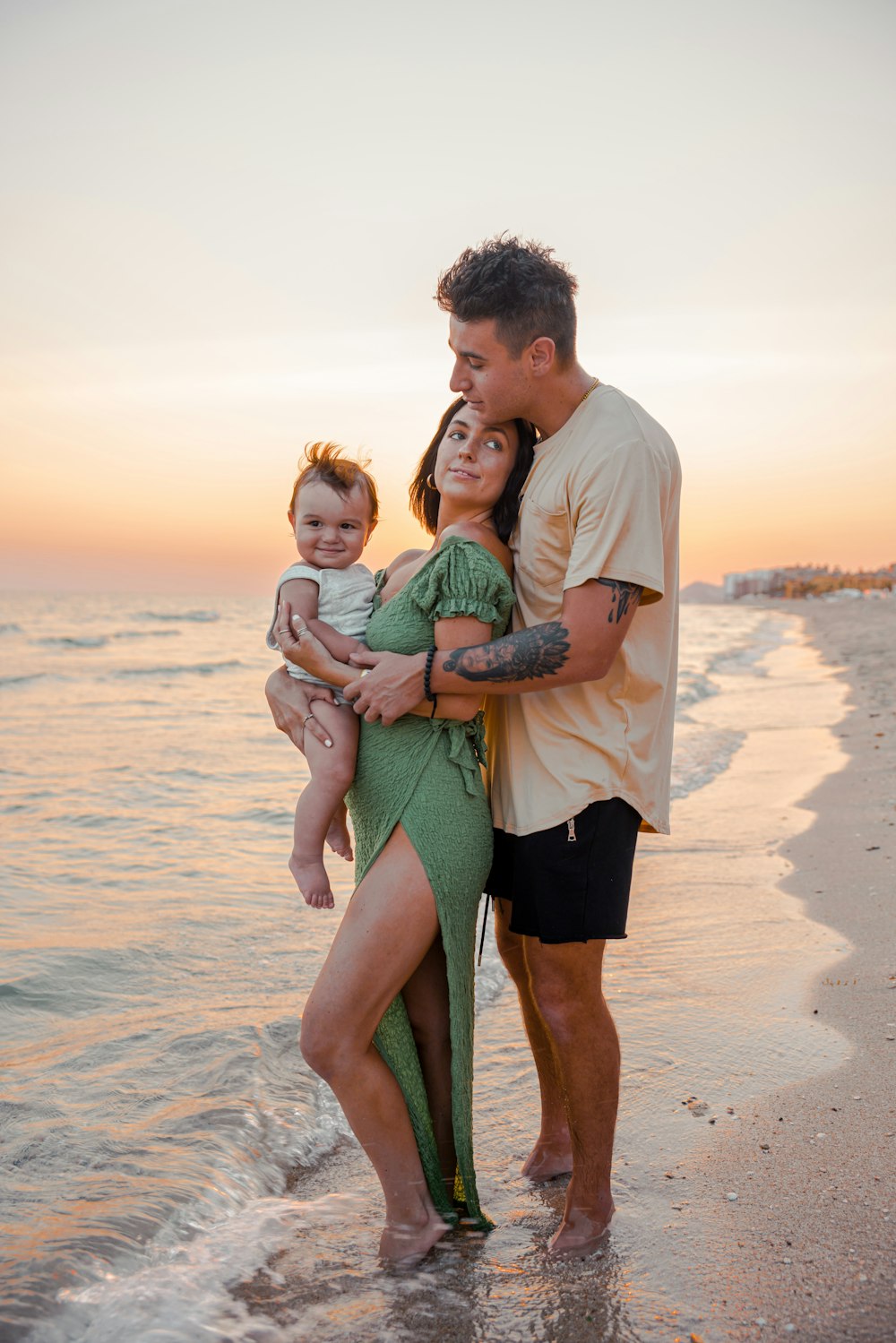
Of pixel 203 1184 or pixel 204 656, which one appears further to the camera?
pixel 204 656

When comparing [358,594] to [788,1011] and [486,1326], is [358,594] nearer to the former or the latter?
[486,1326]

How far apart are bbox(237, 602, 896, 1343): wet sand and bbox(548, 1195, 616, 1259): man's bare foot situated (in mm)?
42

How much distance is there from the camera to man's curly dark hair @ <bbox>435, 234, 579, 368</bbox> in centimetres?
268

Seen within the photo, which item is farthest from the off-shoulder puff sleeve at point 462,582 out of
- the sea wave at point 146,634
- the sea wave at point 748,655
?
the sea wave at point 146,634

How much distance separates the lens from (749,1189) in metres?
2.94

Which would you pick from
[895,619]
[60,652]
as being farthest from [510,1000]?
[895,619]

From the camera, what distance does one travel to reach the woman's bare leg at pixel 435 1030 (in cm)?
288

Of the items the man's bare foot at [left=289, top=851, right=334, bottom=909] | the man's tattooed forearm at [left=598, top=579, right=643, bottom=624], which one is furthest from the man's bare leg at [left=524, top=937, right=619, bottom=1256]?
the man's tattooed forearm at [left=598, top=579, right=643, bottom=624]

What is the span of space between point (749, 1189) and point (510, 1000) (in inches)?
69.2

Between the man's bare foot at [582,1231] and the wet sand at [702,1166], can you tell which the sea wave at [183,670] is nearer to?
the wet sand at [702,1166]

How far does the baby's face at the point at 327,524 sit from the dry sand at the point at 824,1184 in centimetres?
197

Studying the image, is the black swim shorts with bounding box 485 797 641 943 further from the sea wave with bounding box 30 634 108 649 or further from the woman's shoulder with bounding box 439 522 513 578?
the sea wave with bounding box 30 634 108 649

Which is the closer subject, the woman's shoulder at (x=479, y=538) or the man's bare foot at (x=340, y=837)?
the woman's shoulder at (x=479, y=538)

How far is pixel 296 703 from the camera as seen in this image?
2.93 meters
